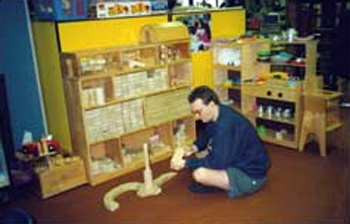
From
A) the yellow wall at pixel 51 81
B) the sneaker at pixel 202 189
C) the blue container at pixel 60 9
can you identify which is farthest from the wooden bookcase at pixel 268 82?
the yellow wall at pixel 51 81

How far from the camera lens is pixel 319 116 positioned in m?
3.86

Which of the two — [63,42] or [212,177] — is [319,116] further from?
[63,42]

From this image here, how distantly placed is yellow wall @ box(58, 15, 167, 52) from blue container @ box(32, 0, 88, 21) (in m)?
0.07

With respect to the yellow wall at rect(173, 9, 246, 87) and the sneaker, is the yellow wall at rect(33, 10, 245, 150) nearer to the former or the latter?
the yellow wall at rect(173, 9, 246, 87)

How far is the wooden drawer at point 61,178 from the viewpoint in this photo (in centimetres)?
338

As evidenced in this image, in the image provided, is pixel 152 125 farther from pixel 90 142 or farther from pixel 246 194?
pixel 246 194

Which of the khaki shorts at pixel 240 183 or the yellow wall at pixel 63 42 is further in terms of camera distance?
the yellow wall at pixel 63 42

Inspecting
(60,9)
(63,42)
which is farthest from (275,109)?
(60,9)

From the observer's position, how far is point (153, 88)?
3.93 meters

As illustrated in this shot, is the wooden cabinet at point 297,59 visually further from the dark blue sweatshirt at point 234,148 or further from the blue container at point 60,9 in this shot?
the blue container at point 60,9

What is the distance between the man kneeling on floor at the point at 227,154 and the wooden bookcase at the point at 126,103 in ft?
2.76

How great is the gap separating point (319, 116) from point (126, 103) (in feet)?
6.14

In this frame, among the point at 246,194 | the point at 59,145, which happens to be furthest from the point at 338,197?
the point at 59,145

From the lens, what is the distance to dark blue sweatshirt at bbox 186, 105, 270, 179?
3.01 m
